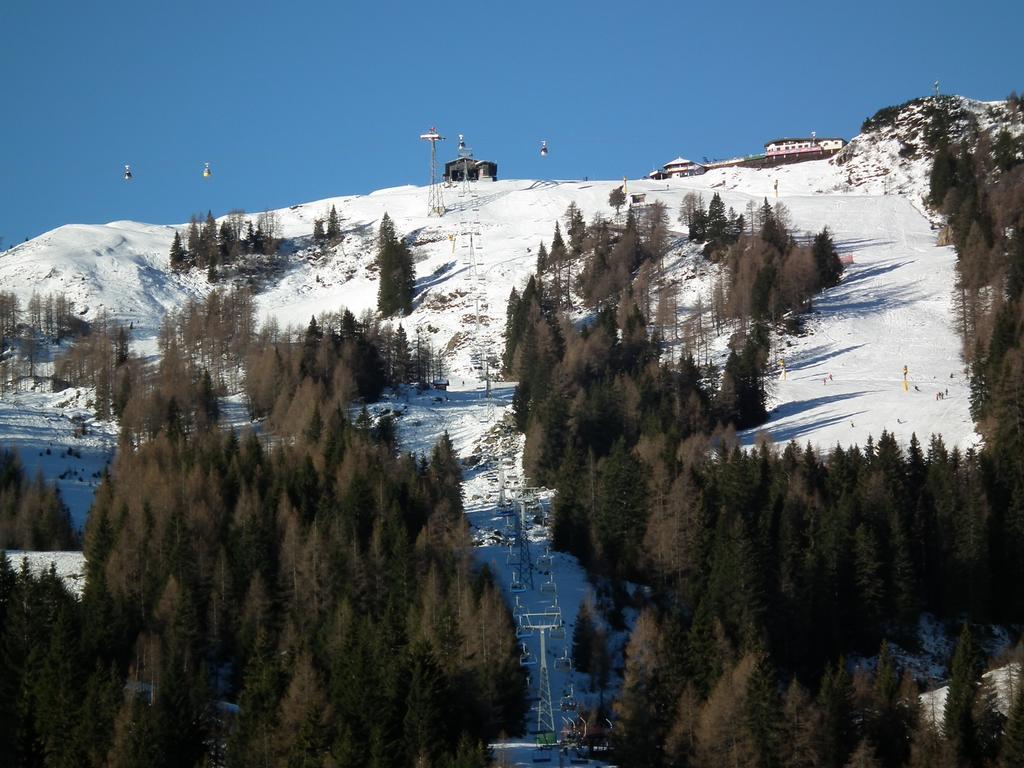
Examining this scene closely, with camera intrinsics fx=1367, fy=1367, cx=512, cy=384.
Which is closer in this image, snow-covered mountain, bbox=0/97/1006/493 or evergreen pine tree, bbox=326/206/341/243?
snow-covered mountain, bbox=0/97/1006/493

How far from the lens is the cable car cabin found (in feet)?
563

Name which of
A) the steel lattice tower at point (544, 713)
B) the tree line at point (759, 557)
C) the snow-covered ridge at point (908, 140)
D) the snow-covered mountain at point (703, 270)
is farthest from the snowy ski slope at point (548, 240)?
the steel lattice tower at point (544, 713)

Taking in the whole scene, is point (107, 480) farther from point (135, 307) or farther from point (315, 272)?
point (315, 272)

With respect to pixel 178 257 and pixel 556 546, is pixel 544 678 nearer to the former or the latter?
pixel 556 546

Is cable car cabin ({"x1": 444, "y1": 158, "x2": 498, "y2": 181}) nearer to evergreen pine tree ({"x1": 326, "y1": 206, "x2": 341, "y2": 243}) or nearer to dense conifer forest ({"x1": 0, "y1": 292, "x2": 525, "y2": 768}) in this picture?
evergreen pine tree ({"x1": 326, "y1": 206, "x2": 341, "y2": 243})

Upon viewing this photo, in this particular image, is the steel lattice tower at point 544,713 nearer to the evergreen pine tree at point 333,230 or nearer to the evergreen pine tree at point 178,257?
the evergreen pine tree at point 178,257

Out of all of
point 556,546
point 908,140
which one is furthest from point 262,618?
point 908,140

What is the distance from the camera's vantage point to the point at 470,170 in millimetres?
174750

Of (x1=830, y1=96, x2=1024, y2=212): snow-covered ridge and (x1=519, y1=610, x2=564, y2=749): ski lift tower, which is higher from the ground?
(x1=830, y1=96, x2=1024, y2=212): snow-covered ridge

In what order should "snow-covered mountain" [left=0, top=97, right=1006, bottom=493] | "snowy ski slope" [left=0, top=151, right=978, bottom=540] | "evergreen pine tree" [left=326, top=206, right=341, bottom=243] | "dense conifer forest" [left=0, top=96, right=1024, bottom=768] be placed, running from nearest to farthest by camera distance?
"dense conifer forest" [left=0, top=96, right=1024, bottom=768], "snowy ski slope" [left=0, top=151, right=978, bottom=540], "snow-covered mountain" [left=0, top=97, right=1006, bottom=493], "evergreen pine tree" [left=326, top=206, right=341, bottom=243]

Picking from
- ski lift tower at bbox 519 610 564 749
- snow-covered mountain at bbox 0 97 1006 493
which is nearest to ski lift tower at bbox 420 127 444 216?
snow-covered mountain at bbox 0 97 1006 493

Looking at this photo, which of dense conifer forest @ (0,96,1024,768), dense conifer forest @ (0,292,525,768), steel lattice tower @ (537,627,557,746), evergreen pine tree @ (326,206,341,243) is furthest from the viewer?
evergreen pine tree @ (326,206,341,243)

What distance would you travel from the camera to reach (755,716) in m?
46.5

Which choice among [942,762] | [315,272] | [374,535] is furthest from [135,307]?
[942,762]
